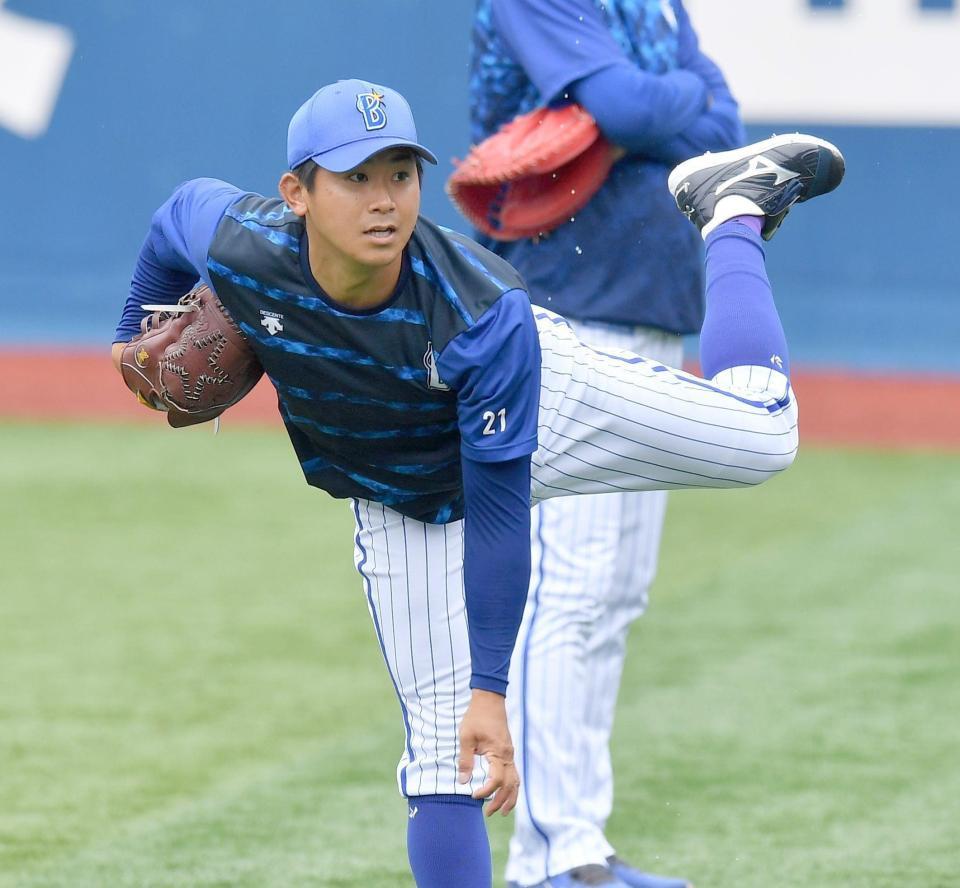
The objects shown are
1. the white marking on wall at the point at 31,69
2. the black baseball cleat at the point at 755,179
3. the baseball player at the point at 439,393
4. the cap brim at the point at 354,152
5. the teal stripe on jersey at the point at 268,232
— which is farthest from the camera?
the white marking on wall at the point at 31,69

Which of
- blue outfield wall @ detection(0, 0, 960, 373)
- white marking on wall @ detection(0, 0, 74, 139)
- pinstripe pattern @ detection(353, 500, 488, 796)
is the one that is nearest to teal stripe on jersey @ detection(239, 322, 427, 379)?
pinstripe pattern @ detection(353, 500, 488, 796)

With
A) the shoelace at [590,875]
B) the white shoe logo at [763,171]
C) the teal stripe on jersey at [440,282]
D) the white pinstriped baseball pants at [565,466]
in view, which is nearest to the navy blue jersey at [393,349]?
the teal stripe on jersey at [440,282]

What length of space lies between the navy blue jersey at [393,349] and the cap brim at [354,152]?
0.75 feet

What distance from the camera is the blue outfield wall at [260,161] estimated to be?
34.5 feet

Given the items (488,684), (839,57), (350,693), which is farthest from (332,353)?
(839,57)

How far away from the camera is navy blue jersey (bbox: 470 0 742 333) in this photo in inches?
146

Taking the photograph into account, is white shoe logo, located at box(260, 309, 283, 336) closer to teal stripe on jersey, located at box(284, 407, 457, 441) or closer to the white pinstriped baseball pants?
teal stripe on jersey, located at box(284, 407, 457, 441)

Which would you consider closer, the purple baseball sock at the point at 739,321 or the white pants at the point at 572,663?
the purple baseball sock at the point at 739,321

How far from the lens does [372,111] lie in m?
2.78

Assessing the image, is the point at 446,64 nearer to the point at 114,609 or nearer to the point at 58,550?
the point at 58,550

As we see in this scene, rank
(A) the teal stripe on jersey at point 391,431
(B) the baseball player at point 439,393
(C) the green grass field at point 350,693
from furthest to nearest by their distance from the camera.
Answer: (C) the green grass field at point 350,693 < (A) the teal stripe on jersey at point 391,431 < (B) the baseball player at point 439,393

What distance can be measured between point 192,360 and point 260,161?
8.09 m

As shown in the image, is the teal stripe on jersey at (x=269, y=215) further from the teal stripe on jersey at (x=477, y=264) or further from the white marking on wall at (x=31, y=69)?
the white marking on wall at (x=31, y=69)

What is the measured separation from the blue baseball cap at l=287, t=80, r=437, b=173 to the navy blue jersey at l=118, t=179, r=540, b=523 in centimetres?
20
